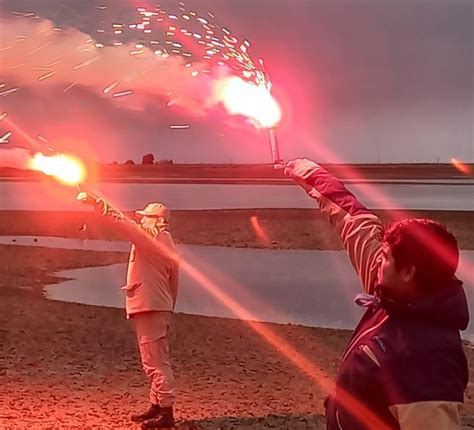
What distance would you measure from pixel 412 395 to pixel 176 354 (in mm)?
9046

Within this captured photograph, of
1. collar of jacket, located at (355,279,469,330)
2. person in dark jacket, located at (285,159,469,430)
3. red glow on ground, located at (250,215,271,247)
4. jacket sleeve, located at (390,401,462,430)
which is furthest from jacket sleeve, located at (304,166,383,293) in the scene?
red glow on ground, located at (250,215,271,247)

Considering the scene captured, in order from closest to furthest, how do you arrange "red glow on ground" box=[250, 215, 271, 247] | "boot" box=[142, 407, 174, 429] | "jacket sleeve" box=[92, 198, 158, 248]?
1. "jacket sleeve" box=[92, 198, 158, 248]
2. "boot" box=[142, 407, 174, 429]
3. "red glow on ground" box=[250, 215, 271, 247]

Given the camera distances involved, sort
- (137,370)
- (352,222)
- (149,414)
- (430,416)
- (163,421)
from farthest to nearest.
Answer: (137,370)
(149,414)
(163,421)
(352,222)
(430,416)

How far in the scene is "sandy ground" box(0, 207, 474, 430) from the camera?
8312mm

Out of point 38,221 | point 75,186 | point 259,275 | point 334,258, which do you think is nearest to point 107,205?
point 75,186

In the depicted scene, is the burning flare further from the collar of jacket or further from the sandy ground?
the collar of jacket

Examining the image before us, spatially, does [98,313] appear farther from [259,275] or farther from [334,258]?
[334,258]

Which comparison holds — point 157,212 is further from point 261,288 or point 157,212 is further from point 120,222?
point 261,288

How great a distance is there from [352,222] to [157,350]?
13.3 feet

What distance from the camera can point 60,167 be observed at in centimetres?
775

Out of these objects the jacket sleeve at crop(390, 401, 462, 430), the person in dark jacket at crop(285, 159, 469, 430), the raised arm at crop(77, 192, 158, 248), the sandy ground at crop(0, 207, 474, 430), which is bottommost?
the sandy ground at crop(0, 207, 474, 430)

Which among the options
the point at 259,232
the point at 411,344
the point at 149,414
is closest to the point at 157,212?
the point at 149,414

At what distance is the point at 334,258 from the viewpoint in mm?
28219

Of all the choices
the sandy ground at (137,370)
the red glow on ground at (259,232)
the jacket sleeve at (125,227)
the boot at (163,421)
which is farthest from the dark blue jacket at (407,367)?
the red glow on ground at (259,232)
